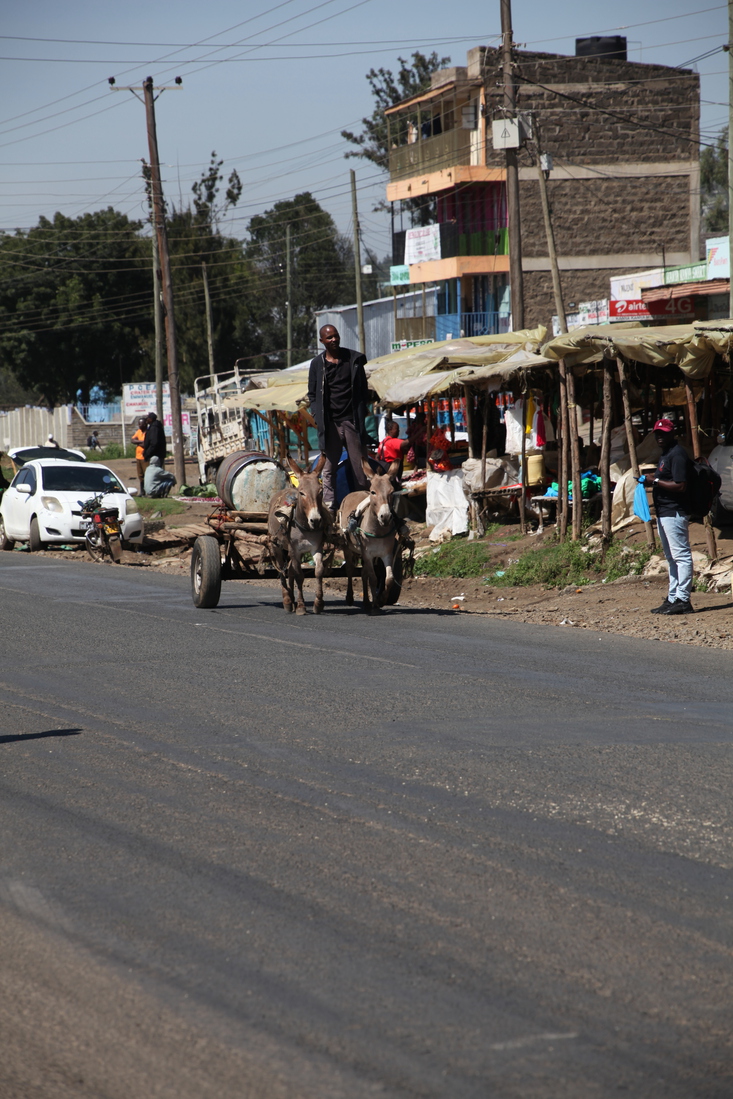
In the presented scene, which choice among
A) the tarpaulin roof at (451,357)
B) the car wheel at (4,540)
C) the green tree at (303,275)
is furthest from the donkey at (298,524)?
the green tree at (303,275)

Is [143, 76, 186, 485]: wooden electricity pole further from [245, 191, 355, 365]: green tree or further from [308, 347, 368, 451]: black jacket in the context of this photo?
[245, 191, 355, 365]: green tree

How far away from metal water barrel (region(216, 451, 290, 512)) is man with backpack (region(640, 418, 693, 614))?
4446mm

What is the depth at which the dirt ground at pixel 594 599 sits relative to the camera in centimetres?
1347

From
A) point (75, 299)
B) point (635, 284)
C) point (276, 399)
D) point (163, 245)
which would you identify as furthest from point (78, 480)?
point (75, 299)

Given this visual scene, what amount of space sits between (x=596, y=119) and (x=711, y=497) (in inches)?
1336

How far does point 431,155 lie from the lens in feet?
159

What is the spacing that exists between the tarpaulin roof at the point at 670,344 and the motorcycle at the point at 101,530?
9.42 m

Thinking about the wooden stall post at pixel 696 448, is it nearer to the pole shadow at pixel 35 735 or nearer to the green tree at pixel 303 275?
the pole shadow at pixel 35 735

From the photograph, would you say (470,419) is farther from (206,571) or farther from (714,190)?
(714,190)

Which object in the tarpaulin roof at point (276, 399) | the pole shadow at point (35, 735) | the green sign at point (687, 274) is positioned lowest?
the pole shadow at point (35, 735)

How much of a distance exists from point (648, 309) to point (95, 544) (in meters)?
18.6

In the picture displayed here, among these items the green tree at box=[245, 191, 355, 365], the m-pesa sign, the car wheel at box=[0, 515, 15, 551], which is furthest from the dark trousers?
the green tree at box=[245, 191, 355, 365]

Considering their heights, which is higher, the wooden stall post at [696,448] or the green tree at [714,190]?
the green tree at [714,190]

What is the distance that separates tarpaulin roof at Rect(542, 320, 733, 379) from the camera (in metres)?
15.9
